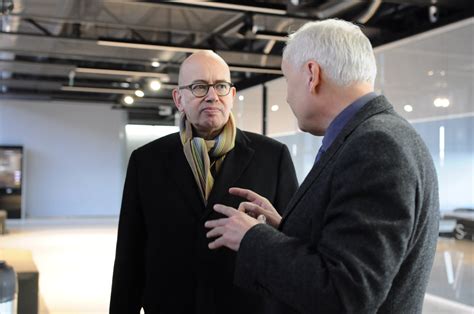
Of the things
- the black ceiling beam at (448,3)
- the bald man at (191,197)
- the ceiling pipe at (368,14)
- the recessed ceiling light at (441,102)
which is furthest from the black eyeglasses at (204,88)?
Answer: the ceiling pipe at (368,14)

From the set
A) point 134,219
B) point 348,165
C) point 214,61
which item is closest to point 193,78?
point 214,61

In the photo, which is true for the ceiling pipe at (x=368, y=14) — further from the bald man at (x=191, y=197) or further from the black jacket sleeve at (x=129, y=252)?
the black jacket sleeve at (x=129, y=252)

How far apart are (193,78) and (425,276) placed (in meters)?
1.08

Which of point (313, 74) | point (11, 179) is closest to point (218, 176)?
point (313, 74)

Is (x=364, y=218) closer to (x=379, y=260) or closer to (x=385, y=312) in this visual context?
(x=379, y=260)

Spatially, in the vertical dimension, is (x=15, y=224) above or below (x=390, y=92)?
below

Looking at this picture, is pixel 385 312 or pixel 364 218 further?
pixel 385 312

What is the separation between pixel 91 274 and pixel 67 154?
33.0 feet

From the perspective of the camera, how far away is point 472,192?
19.8 feet

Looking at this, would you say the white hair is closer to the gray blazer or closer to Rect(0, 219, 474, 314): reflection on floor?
the gray blazer

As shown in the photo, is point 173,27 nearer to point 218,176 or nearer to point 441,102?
point 441,102

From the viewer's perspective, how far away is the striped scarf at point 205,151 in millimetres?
1961

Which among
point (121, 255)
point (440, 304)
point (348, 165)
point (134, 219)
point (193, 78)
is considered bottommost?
point (440, 304)

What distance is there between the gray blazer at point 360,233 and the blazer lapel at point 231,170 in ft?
2.20
